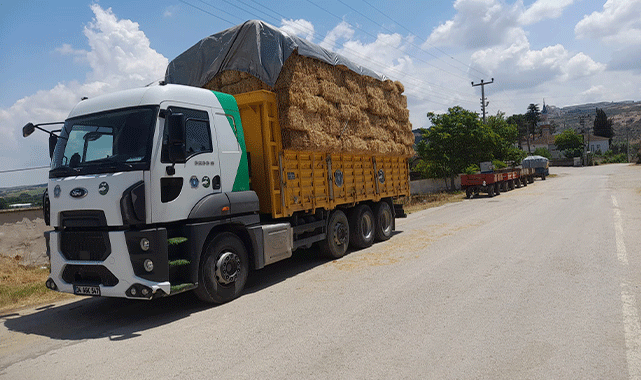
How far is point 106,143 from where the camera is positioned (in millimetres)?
5996

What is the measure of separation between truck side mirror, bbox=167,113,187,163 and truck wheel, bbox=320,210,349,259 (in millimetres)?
4265

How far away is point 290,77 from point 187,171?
2.90 meters

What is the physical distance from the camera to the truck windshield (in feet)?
18.8

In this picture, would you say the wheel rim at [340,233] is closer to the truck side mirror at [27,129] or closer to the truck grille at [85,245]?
the truck grille at [85,245]

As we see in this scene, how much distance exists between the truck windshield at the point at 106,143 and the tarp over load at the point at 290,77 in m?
2.58

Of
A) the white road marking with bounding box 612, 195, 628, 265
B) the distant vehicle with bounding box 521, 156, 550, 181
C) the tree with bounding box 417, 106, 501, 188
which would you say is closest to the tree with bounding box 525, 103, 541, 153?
the distant vehicle with bounding box 521, 156, 550, 181

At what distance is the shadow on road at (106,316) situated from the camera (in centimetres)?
565

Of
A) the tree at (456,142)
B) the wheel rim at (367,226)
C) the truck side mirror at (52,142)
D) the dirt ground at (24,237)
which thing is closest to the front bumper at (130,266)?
the truck side mirror at (52,142)

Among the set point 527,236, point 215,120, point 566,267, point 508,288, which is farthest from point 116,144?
point 527,236

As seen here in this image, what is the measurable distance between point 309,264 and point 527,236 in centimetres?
528

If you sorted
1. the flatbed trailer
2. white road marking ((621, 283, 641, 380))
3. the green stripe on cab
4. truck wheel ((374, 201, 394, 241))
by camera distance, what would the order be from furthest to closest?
the flatbed trailer → truck wheel ((374, 201, 394, 241)) → the green stripe on cab → white road marking ((621, 283, 641, 380))

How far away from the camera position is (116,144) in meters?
5.93

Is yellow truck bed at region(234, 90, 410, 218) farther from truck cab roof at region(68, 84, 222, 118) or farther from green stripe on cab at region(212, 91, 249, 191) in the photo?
truck cab roof at region(68, 84, 222, 118)

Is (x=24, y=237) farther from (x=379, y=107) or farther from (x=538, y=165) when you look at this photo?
(x=538, y=165)
